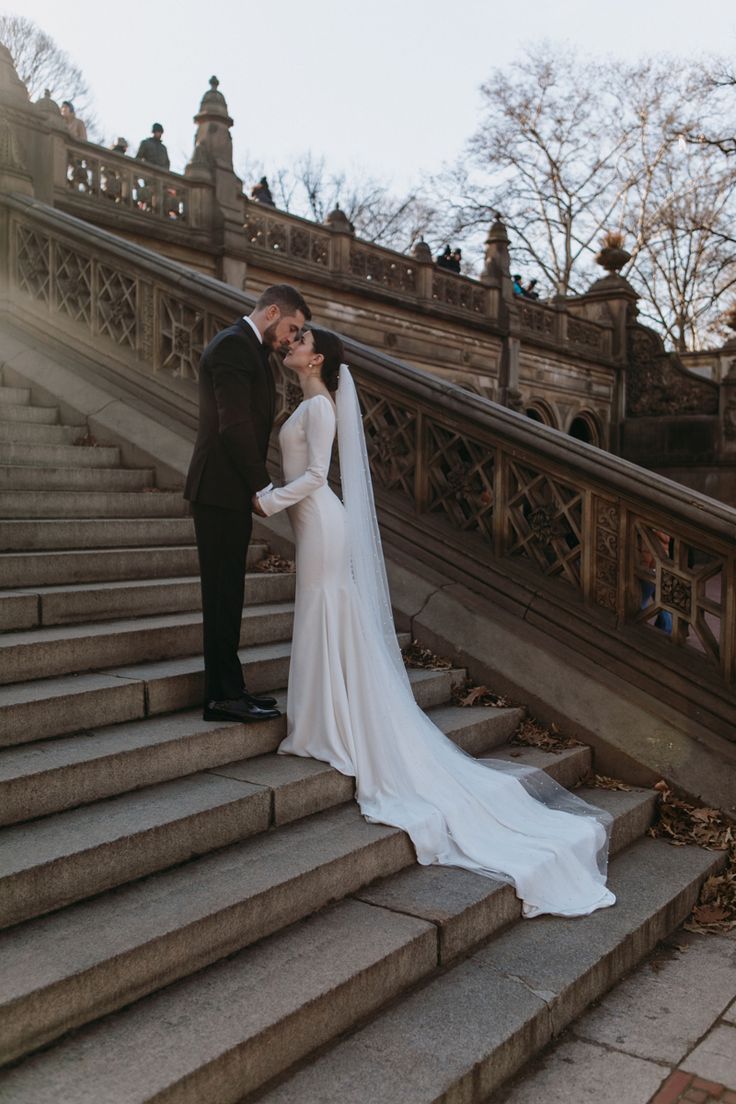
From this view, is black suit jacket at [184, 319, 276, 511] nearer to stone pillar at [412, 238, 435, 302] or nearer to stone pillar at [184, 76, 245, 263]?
stone pillar at [184, 76, 245, 263]

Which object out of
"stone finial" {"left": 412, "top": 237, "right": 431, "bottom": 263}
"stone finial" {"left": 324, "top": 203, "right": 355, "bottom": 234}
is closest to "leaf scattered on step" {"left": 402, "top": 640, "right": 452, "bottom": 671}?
"stone finial" {"left": 324, "top": 203, "right": 355, "bottom": 234}

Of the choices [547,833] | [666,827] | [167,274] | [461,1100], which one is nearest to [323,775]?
[547,833]

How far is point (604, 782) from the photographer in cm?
538

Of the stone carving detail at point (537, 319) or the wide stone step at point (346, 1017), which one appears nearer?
the wide stone step at point (346, 1017)

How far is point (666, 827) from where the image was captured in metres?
5.06

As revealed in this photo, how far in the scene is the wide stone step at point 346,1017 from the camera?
2.61m

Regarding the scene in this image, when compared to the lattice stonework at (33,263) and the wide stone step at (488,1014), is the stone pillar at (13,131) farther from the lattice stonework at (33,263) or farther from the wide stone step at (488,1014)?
the wide stone step at (488,1014)

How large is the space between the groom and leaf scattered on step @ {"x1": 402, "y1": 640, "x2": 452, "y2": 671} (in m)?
1.55

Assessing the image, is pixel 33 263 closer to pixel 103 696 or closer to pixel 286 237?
pixel 103 696

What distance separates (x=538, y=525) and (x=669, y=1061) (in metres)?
3.42

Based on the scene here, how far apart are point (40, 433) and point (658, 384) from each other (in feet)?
85.6

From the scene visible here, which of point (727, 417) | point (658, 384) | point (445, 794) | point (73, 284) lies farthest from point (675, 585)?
point (658, 384)

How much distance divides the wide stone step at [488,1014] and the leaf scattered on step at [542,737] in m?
1.05

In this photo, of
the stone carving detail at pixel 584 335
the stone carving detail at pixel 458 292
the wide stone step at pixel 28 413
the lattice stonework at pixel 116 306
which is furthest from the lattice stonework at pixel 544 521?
the stone carving detail at pixel 584 335
